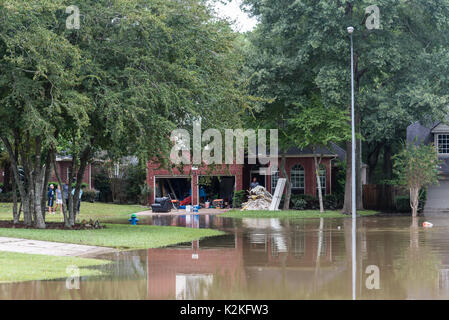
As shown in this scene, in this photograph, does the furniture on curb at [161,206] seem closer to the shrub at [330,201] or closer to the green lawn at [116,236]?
the shrub at [330,201]

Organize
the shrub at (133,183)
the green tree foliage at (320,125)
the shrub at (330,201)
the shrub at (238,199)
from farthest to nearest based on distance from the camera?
the shrub at (133,183)
the shrub at (238,199)
the shrub at (330,201)
the green tree foliage at (320,125)

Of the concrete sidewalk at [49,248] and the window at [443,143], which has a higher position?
the window at [443,143]

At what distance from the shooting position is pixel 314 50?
119 feet

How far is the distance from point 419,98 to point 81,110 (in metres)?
21.8

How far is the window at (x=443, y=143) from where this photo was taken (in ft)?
143

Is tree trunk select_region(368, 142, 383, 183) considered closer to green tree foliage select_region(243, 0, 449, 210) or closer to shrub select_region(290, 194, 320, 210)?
shrub select_region(290, 194, 320, 210)

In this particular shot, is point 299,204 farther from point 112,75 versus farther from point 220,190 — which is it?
→ point 112,75

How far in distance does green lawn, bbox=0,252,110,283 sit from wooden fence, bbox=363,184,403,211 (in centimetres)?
3238

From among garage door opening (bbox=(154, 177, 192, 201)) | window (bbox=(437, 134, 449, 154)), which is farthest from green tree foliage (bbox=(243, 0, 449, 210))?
garage door opening (bbox=(154, 177, 192, 201))

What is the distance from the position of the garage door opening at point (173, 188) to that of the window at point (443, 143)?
17852 millimetres

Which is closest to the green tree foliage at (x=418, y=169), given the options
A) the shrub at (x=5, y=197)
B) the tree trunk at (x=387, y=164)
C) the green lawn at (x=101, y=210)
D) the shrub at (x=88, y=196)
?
the green lawn at (x=101, y=210)

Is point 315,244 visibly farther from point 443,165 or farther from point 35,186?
point 443,165

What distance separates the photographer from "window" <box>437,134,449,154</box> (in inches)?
1720

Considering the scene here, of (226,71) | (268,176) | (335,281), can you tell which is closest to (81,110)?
(226,71)
